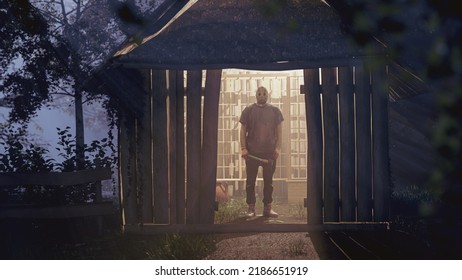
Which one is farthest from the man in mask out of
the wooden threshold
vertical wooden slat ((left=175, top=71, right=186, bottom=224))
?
vertical wooden slat ((left=175, top=71, right=186, bottom=224))

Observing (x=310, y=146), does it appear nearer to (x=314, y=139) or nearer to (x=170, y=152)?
(x=314, y=139)

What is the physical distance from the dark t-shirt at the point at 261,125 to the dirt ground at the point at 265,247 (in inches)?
92.2

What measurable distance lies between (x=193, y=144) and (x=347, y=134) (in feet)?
7.06

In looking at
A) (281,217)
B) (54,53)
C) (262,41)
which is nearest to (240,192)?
(281,217)

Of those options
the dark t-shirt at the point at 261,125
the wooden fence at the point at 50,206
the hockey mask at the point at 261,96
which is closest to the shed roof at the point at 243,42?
the wooden fence at the point at 50,206

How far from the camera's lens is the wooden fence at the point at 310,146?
27.1 feet

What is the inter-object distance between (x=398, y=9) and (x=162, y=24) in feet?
20.4

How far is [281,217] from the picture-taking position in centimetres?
1048

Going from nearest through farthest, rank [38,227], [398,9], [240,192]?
1. [398,9]
2. [38,227]
3. [240,192]

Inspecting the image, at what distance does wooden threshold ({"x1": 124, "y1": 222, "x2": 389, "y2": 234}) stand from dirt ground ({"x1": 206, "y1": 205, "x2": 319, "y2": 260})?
8 centimetres

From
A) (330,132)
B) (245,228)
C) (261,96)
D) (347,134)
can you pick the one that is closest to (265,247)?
(245,228)

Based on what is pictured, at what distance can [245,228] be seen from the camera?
8.38m

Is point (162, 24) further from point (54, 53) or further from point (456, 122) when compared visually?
point (456, 122)

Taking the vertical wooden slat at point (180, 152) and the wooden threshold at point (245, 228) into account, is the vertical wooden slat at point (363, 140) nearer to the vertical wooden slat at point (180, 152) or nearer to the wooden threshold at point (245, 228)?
the wooden threshold at point (245, 228)
